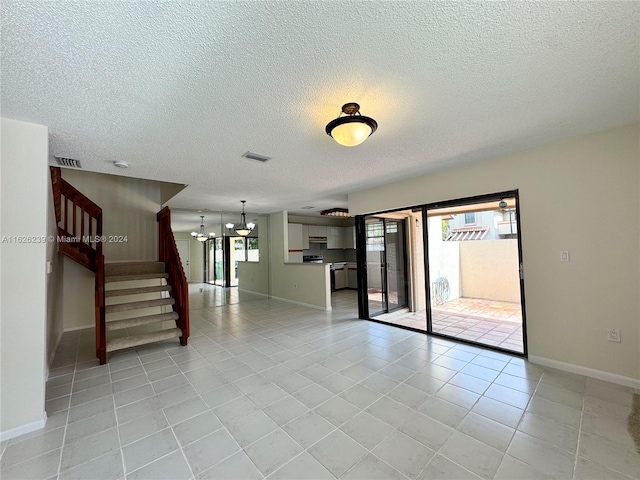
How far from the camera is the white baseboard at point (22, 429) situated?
197 cm

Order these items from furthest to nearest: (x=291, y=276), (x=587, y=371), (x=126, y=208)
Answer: (x=291, y=276) → (x=126, y=208) → (x=587, y=371)

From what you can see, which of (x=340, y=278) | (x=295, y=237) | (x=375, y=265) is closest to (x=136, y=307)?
(x=375, y=265)

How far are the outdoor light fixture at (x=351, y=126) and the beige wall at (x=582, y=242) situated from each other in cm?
229

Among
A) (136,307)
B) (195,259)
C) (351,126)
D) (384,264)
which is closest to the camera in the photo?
(351,126)

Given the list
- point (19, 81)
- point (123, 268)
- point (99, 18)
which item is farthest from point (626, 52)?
point (123, 268)

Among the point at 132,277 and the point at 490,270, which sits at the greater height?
the point at 132,277

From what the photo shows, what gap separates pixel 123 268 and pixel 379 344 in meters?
4.40

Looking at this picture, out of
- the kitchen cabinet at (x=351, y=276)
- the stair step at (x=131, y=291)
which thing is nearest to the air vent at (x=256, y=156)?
Result: the stair step at (x=131, y=291)

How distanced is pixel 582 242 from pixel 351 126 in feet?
9.14

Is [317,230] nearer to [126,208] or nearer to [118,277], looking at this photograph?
[126,208]

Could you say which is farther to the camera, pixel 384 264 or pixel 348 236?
pixel 348 236

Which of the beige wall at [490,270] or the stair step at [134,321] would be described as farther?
the beige wall at [490,270]

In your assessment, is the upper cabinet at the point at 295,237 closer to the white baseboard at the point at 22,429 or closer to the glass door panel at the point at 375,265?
the glass door panel at the point at 375,265

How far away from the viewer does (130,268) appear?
4547mm
